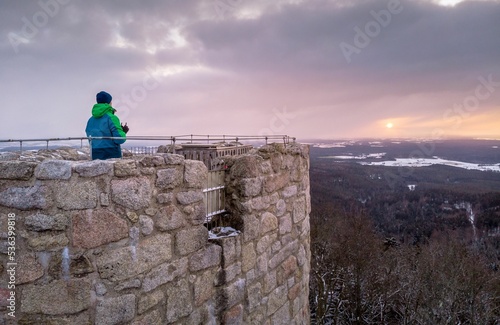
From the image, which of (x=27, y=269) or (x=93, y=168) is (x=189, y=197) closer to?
(x=93, y=168)

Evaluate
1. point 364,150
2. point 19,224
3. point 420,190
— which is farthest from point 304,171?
point 364,150

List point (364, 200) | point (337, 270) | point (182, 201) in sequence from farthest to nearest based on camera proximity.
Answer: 1. point (364, 200)
2. point (337, 270)
3. point (182, 201)

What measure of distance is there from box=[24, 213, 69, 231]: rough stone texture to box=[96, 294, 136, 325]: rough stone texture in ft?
2.17

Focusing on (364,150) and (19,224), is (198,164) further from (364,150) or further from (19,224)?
(364,150)

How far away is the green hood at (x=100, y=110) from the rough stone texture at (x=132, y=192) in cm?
145

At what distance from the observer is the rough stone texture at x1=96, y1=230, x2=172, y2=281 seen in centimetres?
248

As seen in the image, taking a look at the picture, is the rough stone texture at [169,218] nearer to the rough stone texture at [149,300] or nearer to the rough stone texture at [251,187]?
the rough stone texture at [149,300]

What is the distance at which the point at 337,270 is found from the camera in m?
21.3

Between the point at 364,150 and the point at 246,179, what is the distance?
169 meters

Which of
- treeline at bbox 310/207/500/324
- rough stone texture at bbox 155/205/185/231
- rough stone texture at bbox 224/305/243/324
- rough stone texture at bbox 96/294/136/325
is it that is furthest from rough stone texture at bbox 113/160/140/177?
treeline at bbox 310/207/500/324

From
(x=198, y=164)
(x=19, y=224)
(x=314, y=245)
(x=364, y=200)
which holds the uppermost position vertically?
(x=198, y=164)

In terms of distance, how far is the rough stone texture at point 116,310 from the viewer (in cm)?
246

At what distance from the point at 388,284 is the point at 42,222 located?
22.1 meters

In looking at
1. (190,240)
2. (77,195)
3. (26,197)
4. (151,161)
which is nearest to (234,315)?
(190,240)
